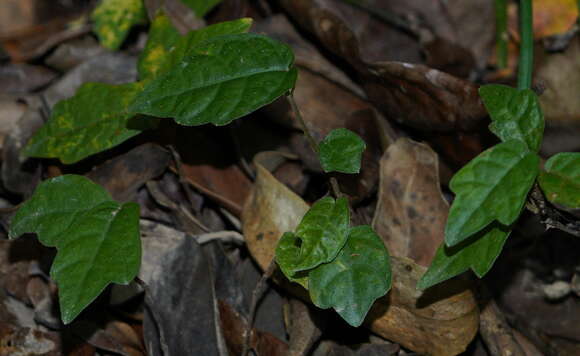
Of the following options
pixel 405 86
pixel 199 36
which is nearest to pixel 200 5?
pixel 199 36

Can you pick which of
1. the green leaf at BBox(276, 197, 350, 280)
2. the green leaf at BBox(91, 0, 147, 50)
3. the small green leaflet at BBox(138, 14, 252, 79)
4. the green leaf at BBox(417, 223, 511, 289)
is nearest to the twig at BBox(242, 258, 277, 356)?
the green leaf at BBox(276, 197, 350, 280)

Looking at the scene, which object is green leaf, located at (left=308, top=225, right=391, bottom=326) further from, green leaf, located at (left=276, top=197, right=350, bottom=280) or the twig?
the twig

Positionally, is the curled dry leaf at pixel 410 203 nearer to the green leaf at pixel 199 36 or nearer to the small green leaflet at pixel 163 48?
the green leaf at pixel 199 36

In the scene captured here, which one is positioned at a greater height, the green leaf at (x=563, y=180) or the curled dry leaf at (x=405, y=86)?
the green leaf at (x=563, y=180)

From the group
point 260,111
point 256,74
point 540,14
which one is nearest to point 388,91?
point 260,111

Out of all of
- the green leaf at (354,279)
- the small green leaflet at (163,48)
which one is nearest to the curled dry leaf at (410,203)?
the green leaf at (354,279)

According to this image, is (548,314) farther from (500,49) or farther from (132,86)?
(132,86)
